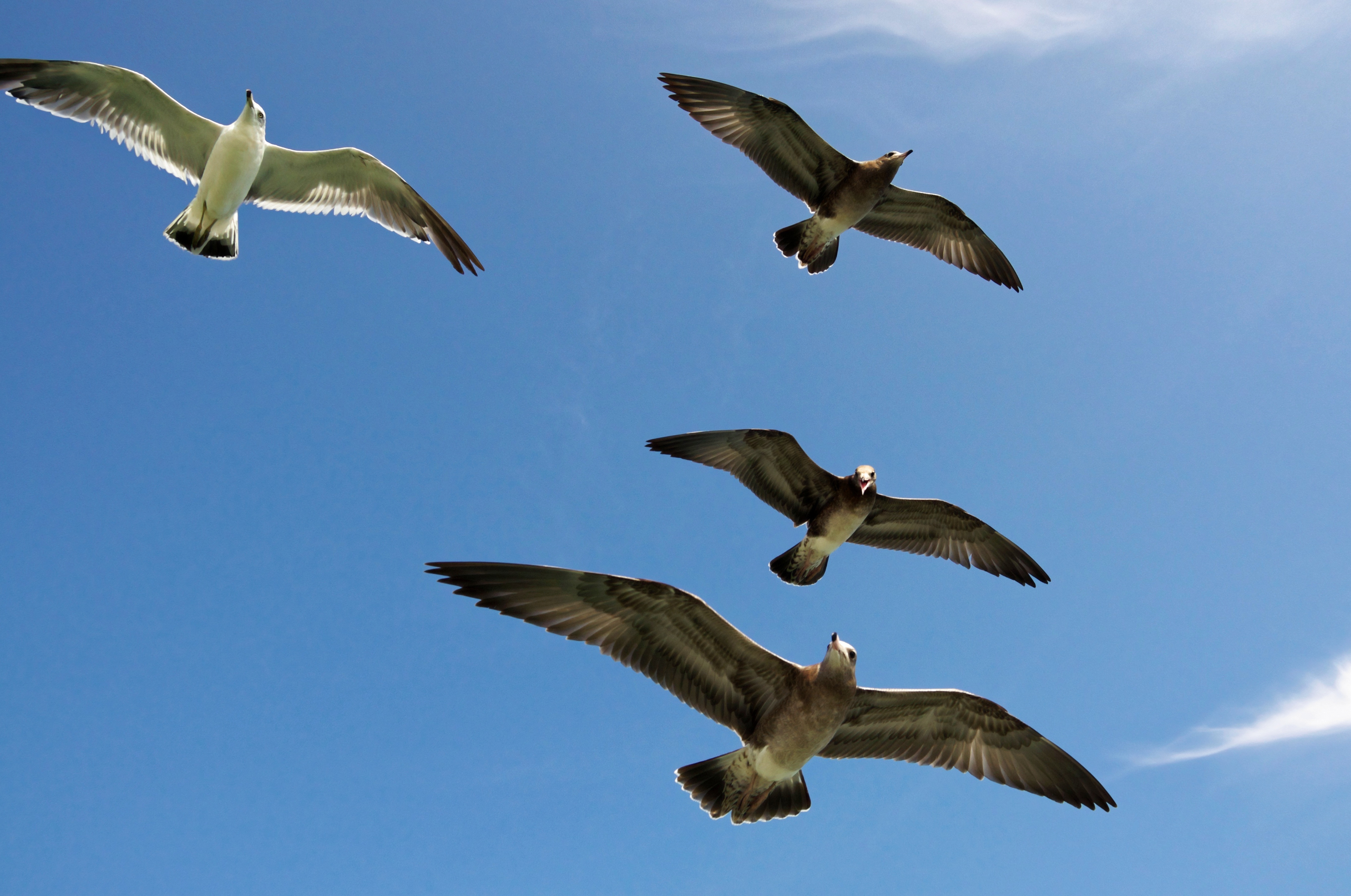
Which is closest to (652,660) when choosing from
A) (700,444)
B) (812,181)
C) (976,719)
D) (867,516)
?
(976,719)

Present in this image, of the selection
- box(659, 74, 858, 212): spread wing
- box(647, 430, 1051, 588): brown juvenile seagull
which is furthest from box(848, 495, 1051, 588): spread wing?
box(659, 74, 858, 212): spread wing

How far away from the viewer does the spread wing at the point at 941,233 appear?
1381 centimetres

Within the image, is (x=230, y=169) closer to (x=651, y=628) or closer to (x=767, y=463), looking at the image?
(x=767, y=463)

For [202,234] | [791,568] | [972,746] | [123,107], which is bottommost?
[972,746]

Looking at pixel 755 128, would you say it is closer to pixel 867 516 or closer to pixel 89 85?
pixel 867 516

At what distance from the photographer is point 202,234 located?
11.7m

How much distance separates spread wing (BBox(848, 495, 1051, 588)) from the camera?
11.8m

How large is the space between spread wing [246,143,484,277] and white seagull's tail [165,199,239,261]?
0.70 meters

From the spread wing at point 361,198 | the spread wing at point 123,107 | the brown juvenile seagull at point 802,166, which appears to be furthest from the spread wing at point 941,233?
the spread wing at point 123,107

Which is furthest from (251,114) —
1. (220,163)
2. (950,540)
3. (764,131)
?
(950,540)

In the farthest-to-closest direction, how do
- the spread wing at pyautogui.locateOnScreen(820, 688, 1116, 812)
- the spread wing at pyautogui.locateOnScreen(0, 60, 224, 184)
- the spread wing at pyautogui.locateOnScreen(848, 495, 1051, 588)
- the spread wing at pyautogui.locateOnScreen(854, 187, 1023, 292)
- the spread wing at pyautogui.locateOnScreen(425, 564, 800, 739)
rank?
1. the spread wing at pyautogui.locateOnScreen(854, 187, 1023, 292)
2. the spread wing at pyautogui.locateOnScreen(848, 495, 1051, 588)
3. the spread wing at pyautogui.locateOnScreen(0, 60, 224, 184)
4. the spread wing at pyautogui.locateOnScreen(820, 688, 1116, 812)
5. the spread wing at pyautogui.locateOnScreen(425, 564, 800, 739)

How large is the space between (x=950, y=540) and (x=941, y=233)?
5.18 metres

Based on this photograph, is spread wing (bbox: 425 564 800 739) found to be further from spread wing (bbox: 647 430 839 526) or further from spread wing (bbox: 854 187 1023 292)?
spread wing (bbox: 854 187 1023 292)

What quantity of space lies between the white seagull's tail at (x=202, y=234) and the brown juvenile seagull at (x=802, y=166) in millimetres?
6369
